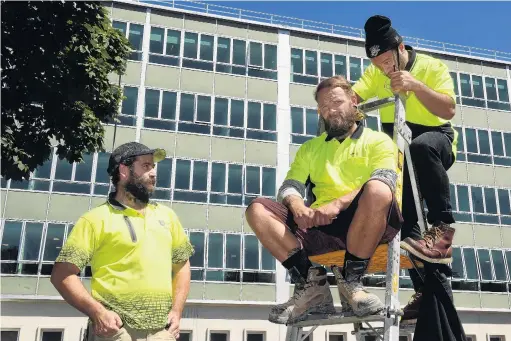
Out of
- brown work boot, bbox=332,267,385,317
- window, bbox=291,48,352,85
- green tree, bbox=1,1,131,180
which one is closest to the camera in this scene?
brown work boot, bbox=332,267,385,317

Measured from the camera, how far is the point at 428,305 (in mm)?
4223

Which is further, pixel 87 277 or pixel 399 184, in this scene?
pixel 87 277

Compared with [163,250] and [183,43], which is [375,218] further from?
[183,43]

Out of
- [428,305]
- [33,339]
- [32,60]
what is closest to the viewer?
[428,305]

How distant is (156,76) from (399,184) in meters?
23.9

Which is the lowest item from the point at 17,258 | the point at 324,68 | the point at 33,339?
the point at 33,339

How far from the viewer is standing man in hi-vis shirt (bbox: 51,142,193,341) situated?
4.06 meters

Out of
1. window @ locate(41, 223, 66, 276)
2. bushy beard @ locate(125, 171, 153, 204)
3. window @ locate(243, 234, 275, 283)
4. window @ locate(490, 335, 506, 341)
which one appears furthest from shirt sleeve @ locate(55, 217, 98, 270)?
window @ locate(490, 335, 506, 341)

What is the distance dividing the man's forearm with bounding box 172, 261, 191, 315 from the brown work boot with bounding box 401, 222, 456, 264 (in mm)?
1781

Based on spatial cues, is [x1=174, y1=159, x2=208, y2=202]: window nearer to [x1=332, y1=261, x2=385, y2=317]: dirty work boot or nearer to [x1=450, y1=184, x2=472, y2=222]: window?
[x1=450, y1=184, x2=472, y2=222]: window

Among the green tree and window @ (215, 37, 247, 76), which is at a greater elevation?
window @ (215, 37, 247, 76)

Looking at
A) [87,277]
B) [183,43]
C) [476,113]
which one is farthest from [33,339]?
[476,113]

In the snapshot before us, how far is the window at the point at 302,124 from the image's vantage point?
27531mm

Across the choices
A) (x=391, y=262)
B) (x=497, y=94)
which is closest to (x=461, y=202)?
(x=497, y=94)
